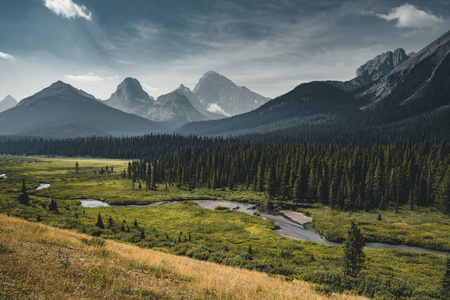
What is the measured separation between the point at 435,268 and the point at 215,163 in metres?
118

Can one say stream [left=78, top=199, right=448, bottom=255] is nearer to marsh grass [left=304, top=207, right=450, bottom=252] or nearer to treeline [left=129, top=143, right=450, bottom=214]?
marsh grass [left=304, top=207, right=450, bottom=252]

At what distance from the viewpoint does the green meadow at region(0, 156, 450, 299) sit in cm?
3173

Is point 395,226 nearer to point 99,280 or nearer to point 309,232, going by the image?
point 309,232

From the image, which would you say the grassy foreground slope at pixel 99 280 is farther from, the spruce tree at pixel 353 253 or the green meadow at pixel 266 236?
the spruce tree at pixel 353 253

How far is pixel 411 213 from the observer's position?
8150 cm

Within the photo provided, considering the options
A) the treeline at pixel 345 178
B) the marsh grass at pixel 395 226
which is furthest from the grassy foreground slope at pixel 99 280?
the treeline at pixel 345 178

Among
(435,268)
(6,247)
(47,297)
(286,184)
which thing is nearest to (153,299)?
(47,297)

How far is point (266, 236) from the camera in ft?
185

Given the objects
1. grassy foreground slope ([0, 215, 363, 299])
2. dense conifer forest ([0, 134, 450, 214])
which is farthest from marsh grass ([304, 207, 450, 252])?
grassy foreground slope ([0, 215, 363, 299])

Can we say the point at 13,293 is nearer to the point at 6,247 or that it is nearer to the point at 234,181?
the point at 6,247

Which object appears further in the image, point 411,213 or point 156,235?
point 411,213

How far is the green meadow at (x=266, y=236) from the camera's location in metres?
31.7

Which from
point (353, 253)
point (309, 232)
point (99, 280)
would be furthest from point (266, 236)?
point (99, 280)

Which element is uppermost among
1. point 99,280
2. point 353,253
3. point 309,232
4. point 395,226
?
point 99,280
